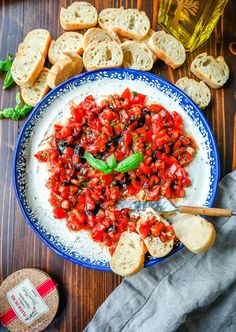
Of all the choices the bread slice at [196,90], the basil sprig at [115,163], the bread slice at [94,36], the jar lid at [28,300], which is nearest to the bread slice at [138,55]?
the bread slice at [94,36]

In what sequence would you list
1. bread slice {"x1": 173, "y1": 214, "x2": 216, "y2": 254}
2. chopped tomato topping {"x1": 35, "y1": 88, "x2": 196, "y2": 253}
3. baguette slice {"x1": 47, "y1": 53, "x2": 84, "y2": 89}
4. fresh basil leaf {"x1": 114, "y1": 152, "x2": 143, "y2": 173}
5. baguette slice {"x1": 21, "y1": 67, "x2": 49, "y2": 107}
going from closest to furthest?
bread slice {"x1": 173, "y1": 214, "x2": 216, "y2": 254}, fresh basil leaf {"x1": 114, "y1": 152, "x2": 143, "y2": 173}, chopped tomato topping {"x1": 35, "y1": 88, "x2": 196, "y2": 253}, baguette slice {"x1": 47, "y1": 53, "x2": 84, "y2": 89}, baguette slice {"x1": 21, "y1": 67, "x2": 49, "y2": 107}

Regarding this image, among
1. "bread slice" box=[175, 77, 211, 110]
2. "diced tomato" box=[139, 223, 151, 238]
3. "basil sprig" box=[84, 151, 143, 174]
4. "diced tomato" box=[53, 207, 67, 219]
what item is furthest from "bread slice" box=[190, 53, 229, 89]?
"diced tomato" box=[53, 207, 67, 219]

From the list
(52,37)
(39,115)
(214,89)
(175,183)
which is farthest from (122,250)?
(52,37)

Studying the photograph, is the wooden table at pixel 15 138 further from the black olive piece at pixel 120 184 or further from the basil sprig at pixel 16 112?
the black olive piece at pixel 120 184

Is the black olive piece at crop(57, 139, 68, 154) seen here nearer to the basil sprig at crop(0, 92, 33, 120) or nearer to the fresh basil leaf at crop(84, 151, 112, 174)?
the fresh basil leaf at crop(84, 151, 112, 174)

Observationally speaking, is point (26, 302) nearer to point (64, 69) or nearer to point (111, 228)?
point (111, 228)

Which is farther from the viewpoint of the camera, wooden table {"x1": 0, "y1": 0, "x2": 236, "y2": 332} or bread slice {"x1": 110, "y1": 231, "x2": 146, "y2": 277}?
wooden table {"x1": 0, "y1": 0, "x2": 236, "y2": 332}

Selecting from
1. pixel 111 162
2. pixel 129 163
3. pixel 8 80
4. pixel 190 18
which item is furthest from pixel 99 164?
pixel 190 18
